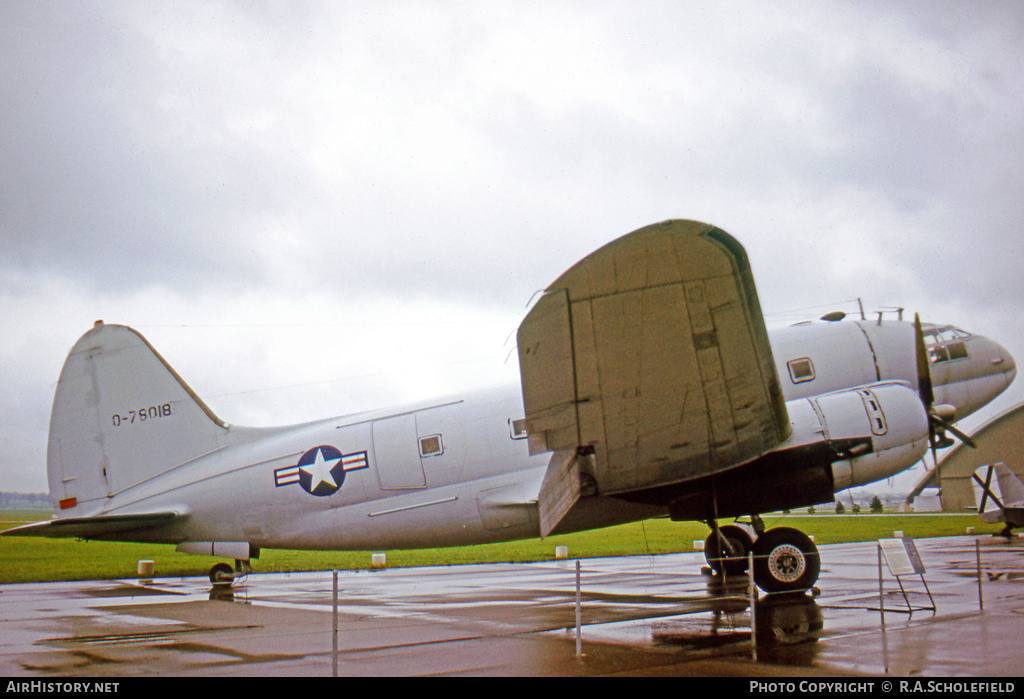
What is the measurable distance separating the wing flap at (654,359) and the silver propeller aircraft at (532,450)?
3 centimetres

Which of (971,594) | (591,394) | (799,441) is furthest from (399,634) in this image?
(971,594)

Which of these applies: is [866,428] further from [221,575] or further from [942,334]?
[221,575]

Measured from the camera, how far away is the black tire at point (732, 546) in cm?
1503

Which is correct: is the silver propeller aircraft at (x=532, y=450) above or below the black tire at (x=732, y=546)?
above

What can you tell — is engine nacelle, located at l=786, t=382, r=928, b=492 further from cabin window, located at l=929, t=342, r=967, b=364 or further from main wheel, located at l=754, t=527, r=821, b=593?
cabin window, located at l=929, t=342, r=967, b=364

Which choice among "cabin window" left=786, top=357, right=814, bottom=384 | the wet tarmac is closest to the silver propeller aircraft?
"cabin window" left=786, top=357, right=814, bottom=384

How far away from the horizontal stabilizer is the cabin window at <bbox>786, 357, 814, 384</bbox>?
471 inches

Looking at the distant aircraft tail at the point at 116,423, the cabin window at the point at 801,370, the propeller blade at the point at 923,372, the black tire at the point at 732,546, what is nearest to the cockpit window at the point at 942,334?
the propeller blade at the point at 923,372

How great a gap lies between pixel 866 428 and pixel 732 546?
5254mm

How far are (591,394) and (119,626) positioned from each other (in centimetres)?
841

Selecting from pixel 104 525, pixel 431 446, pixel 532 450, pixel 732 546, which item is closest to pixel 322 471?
pixel 431 446

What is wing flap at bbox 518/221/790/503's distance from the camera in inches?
228

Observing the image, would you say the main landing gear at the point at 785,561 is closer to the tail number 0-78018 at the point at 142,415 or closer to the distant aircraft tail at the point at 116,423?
the distant aircraft tail at the point at 116,423

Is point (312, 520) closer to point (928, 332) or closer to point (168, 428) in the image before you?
point (168, 428)
